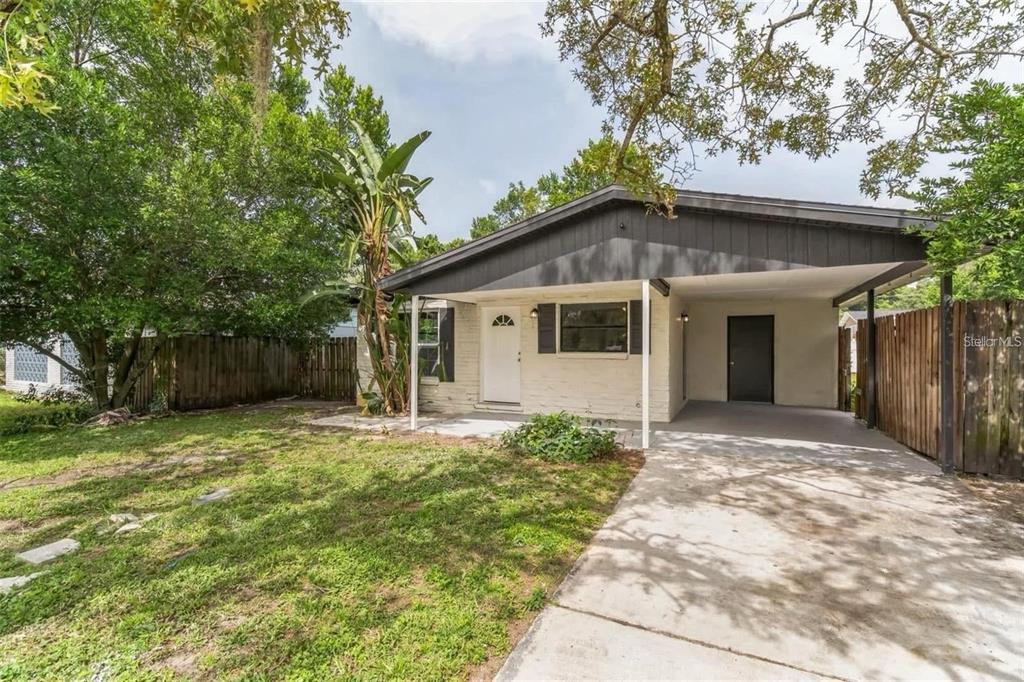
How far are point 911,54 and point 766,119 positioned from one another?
6.21 ft

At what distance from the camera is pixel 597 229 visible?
624 centimetres

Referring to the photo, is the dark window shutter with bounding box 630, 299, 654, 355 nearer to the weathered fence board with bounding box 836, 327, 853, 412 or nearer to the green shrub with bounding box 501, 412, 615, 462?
the green shrub with bounding box 501, 412, 615, 462

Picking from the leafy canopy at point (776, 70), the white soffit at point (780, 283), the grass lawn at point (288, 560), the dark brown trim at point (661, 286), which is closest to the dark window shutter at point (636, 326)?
the dark brown trim at point (661, 286)

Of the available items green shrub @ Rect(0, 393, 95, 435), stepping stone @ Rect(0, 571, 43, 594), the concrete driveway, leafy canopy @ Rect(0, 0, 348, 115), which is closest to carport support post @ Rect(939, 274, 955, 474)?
the concrete driveway

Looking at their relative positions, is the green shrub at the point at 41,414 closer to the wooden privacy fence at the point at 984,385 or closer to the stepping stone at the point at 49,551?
the stepping stone at the point at 49,551

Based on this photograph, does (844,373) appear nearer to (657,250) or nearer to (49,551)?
(657,250)

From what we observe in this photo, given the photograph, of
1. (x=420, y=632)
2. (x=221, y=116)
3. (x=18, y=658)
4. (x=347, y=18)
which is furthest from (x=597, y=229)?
(x=221, y=116)

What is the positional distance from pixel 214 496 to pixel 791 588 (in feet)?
15.6

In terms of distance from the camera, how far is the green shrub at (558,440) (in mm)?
5488

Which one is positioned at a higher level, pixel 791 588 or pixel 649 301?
pixel 649 301

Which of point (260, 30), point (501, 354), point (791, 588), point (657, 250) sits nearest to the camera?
point (791, 588)

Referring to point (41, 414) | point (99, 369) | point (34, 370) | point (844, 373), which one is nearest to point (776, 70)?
point (844, 373)

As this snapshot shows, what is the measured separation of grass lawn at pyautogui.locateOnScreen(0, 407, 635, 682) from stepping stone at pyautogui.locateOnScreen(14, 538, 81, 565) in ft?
0.21

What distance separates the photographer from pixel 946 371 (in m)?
4.68
